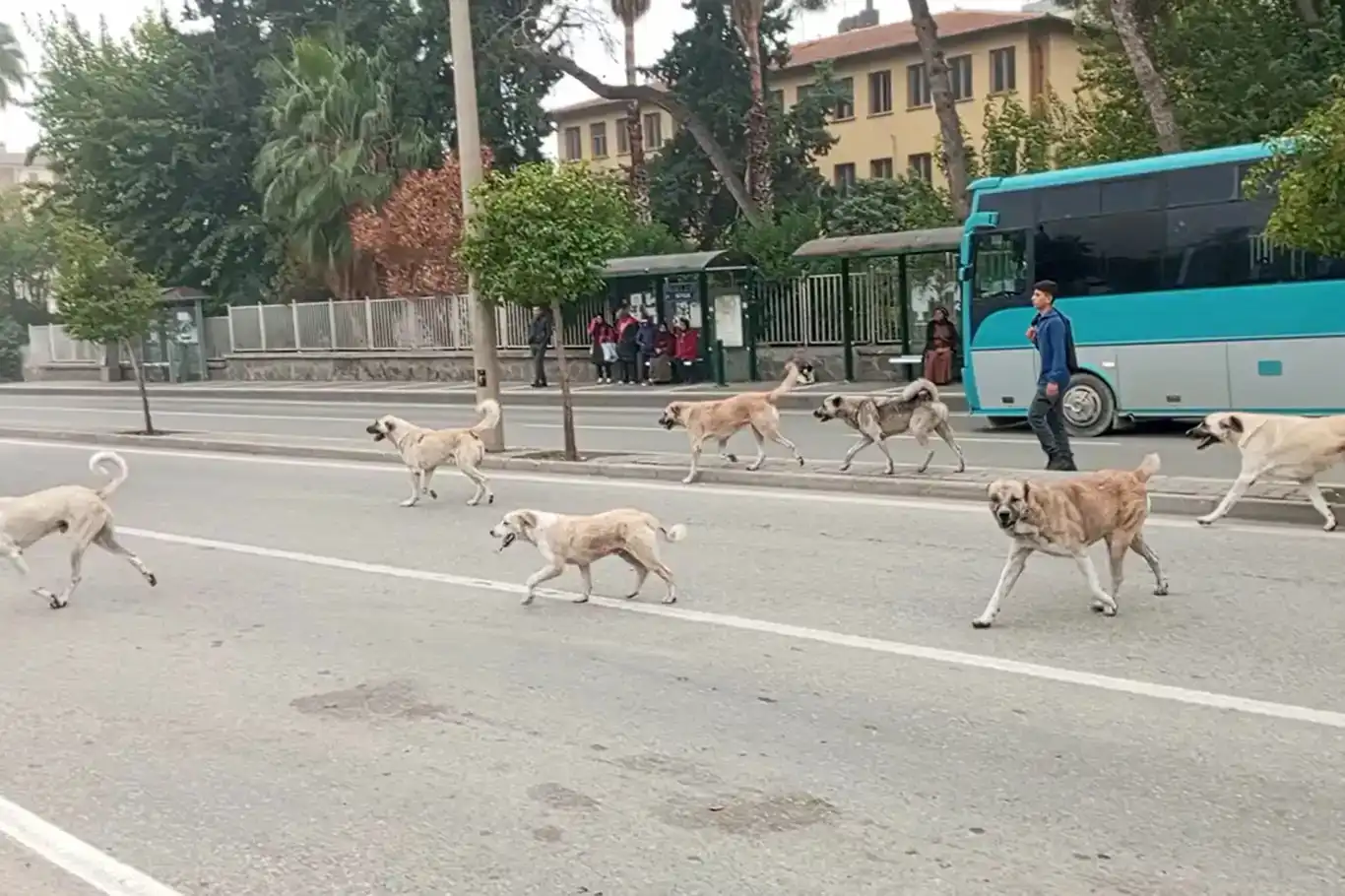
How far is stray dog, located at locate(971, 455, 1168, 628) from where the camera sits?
7.51 meters

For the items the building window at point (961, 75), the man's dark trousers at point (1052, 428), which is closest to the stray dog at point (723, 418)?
the man's dark trousers at point (1052, 428)

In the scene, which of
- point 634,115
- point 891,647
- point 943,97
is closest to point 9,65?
point 634,115

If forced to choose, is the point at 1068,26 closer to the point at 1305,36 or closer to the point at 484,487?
the point at 1305,36

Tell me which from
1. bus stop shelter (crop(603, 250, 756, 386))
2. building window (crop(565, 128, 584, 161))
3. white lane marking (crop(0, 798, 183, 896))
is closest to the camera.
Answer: white lane marking (crop(0, 798, 183, 896))

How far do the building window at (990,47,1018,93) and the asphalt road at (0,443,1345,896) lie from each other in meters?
45.9

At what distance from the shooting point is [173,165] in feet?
156

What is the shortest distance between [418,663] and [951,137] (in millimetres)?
22570

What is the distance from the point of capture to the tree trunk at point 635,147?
43.2m

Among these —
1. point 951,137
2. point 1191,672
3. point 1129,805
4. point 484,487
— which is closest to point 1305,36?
point 951,137

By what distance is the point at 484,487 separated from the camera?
13.7 metres

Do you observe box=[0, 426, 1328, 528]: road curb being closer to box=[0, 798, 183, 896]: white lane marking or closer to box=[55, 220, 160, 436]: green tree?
box=[55, 220, 160, 436]: green tree

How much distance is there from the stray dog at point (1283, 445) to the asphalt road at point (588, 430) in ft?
9.93

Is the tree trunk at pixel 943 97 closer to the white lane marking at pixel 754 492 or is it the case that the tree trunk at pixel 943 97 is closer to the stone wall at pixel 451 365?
the stone wall at pixel 451 365

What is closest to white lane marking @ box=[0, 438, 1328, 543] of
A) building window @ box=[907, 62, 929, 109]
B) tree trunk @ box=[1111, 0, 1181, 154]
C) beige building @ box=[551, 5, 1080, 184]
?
tree trunk @ box=[1111, 0, 1181, 154]
